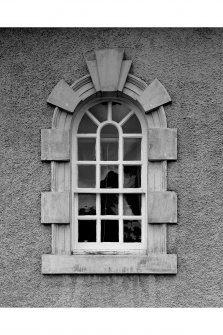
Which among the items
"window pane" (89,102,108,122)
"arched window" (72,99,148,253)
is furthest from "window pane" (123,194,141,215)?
"window pane" (89,102,108,122)

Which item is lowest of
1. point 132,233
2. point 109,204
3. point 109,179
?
point 132,233

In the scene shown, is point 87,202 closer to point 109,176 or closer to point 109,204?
point 109,204

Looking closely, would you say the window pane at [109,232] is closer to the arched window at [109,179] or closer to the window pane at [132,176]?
the arched window at [109,179]

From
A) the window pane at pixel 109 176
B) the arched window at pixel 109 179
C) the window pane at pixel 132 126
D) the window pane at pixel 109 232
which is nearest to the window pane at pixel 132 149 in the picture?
the arched window at pixel 109 179

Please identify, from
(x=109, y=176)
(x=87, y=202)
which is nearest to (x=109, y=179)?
(x=109, y=176)

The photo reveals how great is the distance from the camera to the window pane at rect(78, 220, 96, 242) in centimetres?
736

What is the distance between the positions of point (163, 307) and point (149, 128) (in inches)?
86.8

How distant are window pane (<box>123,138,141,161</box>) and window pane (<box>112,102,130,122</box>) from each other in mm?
296

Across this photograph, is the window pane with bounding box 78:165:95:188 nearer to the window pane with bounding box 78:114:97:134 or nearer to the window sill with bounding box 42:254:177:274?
the window pane with bounding box 78:114:97:134

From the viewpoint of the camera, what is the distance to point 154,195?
711cm

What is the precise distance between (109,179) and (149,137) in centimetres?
75

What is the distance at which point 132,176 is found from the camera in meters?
7.38

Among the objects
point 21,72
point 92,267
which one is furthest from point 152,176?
point 21,72

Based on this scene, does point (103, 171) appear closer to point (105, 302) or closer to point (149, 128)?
point (149, 128)
